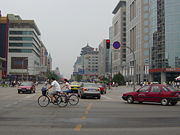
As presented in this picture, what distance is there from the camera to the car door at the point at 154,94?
798 inches

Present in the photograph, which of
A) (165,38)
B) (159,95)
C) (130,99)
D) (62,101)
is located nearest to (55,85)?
(62,101)

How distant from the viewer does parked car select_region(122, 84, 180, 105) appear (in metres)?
20.0

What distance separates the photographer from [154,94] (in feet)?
66.8

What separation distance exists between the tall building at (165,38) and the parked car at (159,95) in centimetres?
7180

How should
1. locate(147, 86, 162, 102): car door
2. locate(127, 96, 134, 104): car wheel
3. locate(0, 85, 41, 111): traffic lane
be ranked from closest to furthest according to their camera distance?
locate(0, 85, 41, 111): traffic lane < locate(147, 86, 162, 102): car door < locate(127, 96, 134, 104): car wheel

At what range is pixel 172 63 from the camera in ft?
294

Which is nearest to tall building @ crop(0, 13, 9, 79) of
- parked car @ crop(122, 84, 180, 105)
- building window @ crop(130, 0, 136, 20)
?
building window @ crop(130, 0, 136, 20)

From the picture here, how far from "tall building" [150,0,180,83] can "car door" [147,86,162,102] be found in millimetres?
71942

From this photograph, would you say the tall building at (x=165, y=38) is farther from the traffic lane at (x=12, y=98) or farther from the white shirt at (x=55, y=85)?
the white shirt at (x=55, y=85)

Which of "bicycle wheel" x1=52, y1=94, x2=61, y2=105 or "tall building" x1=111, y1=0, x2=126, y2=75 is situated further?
"tall building" x1=111, y1=0, x2=126, y2=75

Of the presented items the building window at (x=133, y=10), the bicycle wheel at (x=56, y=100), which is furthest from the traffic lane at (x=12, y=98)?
the building window at (x=133, y=10)

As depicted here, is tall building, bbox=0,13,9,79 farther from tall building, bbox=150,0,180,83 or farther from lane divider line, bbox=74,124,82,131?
lane divider line, bbox=74,124,82,131

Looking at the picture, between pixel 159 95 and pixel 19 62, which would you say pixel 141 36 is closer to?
pixel 19 62

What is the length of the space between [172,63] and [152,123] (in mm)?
82199
